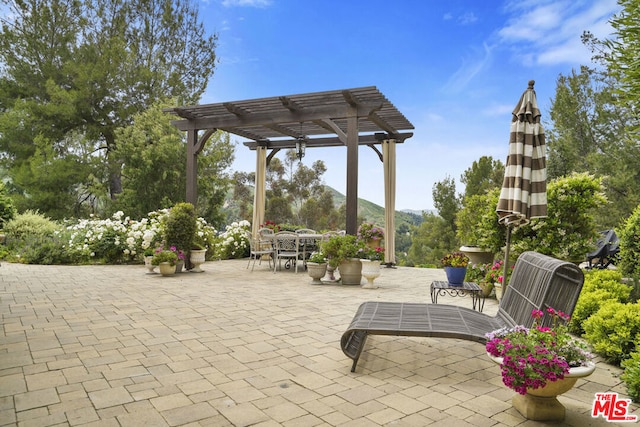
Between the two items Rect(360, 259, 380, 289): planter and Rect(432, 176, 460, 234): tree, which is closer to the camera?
Rect(360, 259, 380, 289): planter

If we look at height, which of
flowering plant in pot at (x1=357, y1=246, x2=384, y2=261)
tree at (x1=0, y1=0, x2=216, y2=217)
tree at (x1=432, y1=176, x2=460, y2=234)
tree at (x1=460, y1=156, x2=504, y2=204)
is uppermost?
tree at (x1=0, y1=0, x2=216, y2=217)

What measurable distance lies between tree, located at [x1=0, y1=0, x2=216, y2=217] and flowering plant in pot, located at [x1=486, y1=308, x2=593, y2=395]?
597 inches

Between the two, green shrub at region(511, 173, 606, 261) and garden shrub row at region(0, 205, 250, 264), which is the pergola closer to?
garden shrub row at region(0, 205, 250, 264)

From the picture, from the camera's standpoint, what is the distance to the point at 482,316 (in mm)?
3350

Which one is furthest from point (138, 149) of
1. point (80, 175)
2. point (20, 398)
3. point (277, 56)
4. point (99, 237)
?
point (20, 398)

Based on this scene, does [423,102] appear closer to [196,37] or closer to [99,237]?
[196,37]

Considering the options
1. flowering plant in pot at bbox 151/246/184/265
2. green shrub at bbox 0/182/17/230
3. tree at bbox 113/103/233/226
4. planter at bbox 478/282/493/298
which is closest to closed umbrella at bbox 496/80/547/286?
planter at bbox 478/282/493/298

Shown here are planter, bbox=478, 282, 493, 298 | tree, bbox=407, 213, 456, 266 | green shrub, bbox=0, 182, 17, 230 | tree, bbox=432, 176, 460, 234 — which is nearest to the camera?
planter, bbox=478, 282, 493, 298

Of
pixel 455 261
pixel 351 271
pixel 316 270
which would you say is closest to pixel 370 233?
pixel 351 271

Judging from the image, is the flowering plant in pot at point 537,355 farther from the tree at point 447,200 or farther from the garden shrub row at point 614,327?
the tree at point 447,200

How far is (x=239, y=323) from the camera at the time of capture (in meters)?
4.32

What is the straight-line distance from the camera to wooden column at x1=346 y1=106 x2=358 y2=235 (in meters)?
7.79

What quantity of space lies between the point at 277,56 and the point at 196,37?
4.57m

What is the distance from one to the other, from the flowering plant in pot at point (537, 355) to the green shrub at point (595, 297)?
1.79m
